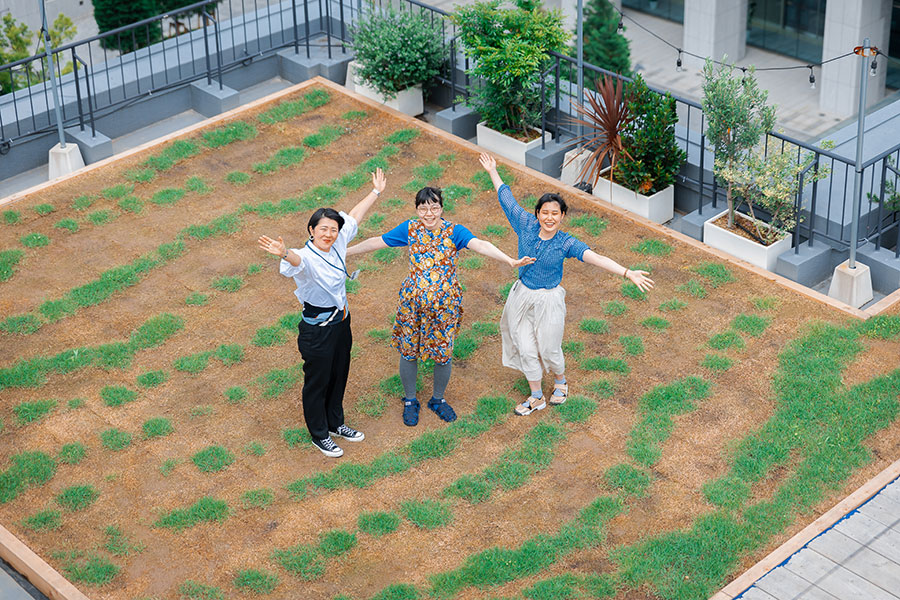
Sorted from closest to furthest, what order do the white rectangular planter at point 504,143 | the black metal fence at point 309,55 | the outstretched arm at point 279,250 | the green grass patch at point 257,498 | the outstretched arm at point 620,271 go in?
the outstretched arm at point 279,250, the outstretched arm at point 620,271, the green grass patch at point 257,498, the black metal fence at point 309,55, the white rectangular planter at point 504,143

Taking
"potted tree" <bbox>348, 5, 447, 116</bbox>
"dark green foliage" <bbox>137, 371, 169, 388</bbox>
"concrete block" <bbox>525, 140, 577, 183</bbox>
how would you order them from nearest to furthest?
1. "dark green foliage" <bbox>137, 371, 169, 388</bbox>
2. "concrete block" <bbox>525, 140, 577, 183</bbox>
3. "potted tree" <bbox>348, 5, 447, 116</bbox>

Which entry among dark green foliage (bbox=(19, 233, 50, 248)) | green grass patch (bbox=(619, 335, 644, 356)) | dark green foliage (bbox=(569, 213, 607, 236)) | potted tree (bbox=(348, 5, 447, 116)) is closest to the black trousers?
green grass patch (bbox=(619, 335, 644, 356))

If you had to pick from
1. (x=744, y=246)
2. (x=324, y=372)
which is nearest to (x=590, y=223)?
(x=744, y=246)

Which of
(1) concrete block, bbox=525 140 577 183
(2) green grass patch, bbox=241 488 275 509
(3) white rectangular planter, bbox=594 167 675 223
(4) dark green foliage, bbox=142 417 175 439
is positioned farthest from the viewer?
(1) concrete block, bbox=525 140 577 183

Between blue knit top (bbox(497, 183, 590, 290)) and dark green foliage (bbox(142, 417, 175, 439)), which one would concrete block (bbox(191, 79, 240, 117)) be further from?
blue knit top (bbox(497, 183, 590, 290))

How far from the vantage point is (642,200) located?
1301cm

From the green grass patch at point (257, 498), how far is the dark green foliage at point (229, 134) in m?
5.86

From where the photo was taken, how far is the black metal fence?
40.3 feet

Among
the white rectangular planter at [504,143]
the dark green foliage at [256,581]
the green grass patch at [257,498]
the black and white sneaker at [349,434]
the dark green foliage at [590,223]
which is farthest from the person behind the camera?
the white rectangular planter at [504,143]

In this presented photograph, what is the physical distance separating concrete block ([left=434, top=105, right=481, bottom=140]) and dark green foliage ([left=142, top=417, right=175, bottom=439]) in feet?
18.4

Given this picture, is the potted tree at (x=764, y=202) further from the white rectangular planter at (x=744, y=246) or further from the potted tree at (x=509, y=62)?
the potted tree at (x=509, y=62)

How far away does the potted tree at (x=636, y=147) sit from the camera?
41.6 ft

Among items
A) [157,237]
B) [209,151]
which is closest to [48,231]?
[157,237]

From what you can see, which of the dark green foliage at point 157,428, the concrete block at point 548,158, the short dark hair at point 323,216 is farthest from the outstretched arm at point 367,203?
the concrete block at point 548,158
